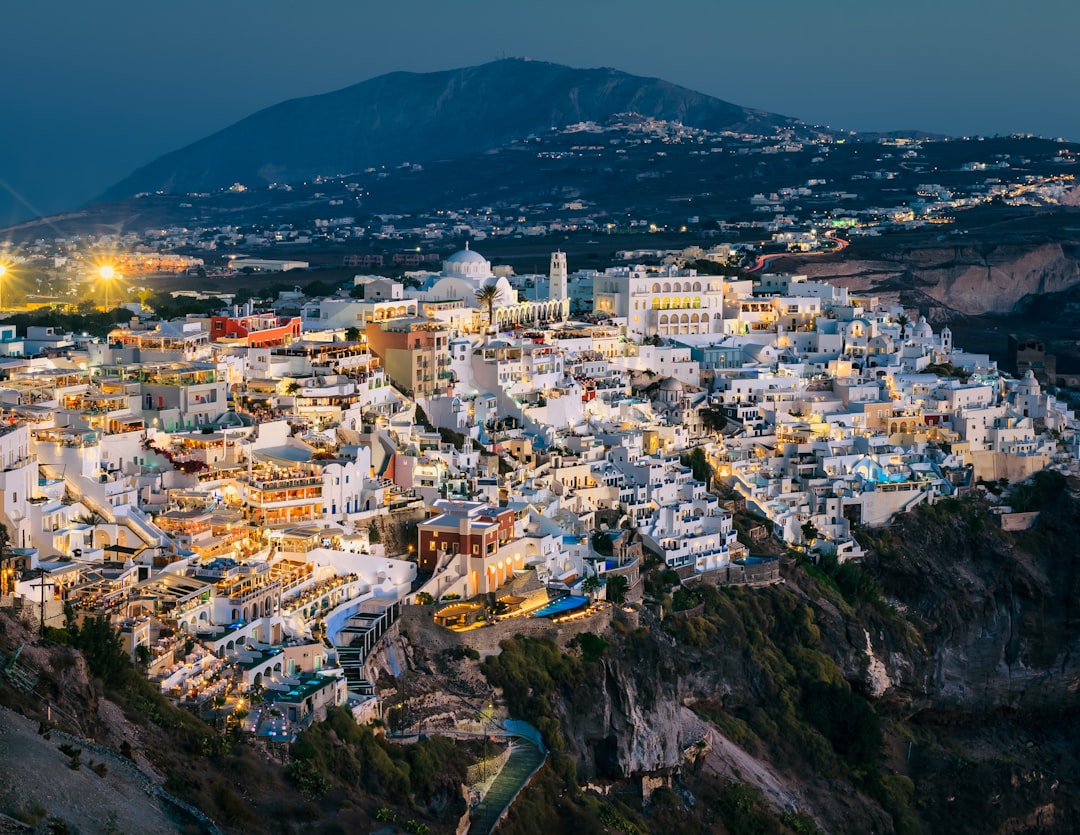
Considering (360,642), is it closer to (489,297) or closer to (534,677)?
(534,677)

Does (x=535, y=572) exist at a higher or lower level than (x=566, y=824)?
higher

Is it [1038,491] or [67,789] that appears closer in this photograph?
[67,789]

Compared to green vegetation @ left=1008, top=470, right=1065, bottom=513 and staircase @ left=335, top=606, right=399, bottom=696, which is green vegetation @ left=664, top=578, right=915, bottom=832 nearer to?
staircase @ left=335, top=606, right=399, bottom=696

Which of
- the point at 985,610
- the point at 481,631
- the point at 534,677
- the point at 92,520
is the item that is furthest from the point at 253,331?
the point at 985,610

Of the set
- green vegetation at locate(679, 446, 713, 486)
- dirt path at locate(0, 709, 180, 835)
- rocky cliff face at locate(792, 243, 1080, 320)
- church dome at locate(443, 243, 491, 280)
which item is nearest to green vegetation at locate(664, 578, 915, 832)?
green vegetation at locate(679, 446, 713, 486)

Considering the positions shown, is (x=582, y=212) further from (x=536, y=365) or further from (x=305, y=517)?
(x=305, y=517)

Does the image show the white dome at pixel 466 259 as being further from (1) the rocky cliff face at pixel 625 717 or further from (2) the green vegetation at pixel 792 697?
(1) the rocky cliff face at pixel 625 717

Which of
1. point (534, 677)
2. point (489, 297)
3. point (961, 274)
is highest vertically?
point (489, 297)

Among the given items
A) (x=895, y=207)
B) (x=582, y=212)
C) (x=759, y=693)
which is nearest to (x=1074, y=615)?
(x=759, y=693)
